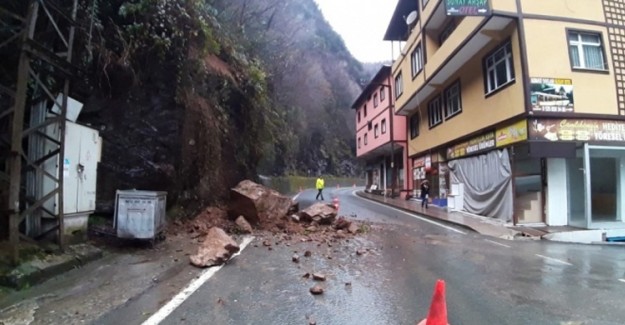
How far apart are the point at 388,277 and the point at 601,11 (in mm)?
14517

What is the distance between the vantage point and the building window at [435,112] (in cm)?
2355

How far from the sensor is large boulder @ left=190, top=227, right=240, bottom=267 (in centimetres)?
759

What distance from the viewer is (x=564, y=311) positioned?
17.4 feet

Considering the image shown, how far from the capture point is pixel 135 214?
8.42 metres

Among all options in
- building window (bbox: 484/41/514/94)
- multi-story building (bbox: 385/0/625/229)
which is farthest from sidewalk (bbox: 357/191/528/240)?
building window (bbox: 484/41/514/94)

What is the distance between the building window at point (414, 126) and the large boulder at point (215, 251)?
21.8 meters

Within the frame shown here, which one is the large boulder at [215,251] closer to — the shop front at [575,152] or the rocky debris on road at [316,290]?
the rocky debris on road at [316,290]

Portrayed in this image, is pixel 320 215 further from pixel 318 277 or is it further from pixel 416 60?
pixel 416 60

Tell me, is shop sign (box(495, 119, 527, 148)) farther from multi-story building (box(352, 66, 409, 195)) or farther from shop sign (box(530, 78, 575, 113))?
multi-story building (box(352, 66, 409, 195))

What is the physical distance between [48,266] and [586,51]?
17.2 m

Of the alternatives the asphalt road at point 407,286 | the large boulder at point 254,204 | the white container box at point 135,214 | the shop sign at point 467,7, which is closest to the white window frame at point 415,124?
the shop sign at point 467,7

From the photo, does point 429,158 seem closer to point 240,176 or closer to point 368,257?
point 240,176

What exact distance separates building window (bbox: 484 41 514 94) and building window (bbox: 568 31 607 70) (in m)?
1.98


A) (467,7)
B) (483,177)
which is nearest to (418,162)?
(483,177)
